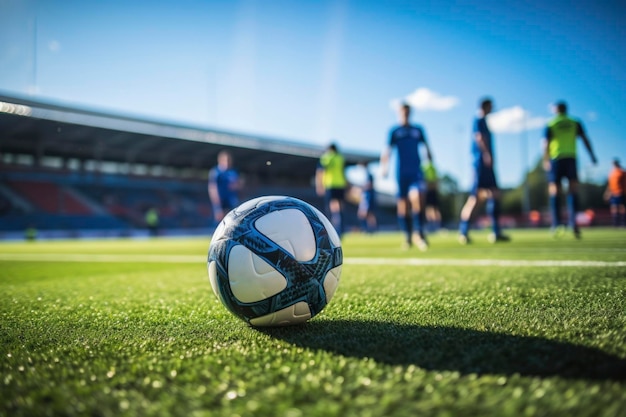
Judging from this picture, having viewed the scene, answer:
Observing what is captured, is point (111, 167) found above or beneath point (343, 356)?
above

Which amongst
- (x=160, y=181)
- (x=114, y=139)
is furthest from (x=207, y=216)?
(x=114, y=139)

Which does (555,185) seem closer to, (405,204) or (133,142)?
(405,204)

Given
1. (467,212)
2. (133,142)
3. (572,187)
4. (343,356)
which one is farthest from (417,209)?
(133,142)

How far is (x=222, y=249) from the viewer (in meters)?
1.72

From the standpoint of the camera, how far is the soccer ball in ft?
5.31

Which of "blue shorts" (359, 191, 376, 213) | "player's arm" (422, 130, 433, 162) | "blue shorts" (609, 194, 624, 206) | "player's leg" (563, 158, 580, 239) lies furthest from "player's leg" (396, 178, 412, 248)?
"blue shorts" (359, 191, 376, 213)

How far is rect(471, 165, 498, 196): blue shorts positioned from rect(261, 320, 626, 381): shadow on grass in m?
5.47

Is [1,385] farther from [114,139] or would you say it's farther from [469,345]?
[114,139]

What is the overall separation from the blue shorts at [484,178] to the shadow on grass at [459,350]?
5.47 meters

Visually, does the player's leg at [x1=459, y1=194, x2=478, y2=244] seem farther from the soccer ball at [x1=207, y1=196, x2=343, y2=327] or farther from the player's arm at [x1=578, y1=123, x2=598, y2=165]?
the soccer ball at [x1=207, y1=196, x2=343, y2=327]

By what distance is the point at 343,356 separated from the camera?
1281 millimetres

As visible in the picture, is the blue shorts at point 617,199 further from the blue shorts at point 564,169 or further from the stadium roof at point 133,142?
the stadium roof at point 133,142

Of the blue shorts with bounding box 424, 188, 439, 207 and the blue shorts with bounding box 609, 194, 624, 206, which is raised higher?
the blue shorts with bounding box 424, 188, 439, 207

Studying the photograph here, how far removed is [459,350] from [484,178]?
5805 millimetres
